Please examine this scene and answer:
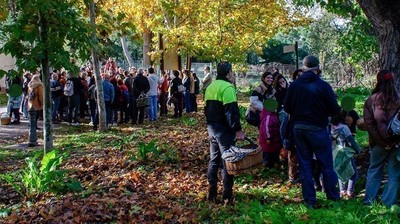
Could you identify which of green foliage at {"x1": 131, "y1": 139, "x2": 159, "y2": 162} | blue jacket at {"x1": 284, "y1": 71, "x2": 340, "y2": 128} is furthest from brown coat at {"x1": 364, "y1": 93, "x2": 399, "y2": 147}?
green foliage at {"x1": 131, "y1": 139, "x2": 159, "y2": 162}

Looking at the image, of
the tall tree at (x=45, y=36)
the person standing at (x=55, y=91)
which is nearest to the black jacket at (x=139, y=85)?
the person standing at (x=55, y=91)

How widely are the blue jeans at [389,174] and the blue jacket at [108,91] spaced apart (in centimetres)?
981

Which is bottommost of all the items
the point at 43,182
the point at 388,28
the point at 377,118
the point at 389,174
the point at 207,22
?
the point at 43,182

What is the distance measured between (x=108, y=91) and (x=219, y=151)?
8703 mm

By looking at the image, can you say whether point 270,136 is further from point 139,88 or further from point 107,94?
point 139,88

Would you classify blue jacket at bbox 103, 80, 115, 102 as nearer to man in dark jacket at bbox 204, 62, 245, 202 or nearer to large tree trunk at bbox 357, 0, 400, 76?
man in dark jacket at bbox 204, 62, 245, 202

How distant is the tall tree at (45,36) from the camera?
8.35 metres

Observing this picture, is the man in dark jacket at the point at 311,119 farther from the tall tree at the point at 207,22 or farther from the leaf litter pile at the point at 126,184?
the tall tree at the point at 207,22

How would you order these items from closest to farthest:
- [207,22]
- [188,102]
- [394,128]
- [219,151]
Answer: [394,128] → [219,151] → [188,102] → [207,22]

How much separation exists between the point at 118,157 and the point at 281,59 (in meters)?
44.9

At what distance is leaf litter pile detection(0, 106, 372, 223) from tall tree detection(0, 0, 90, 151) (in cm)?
201

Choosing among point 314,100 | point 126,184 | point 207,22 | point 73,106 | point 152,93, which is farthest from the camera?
point 207,22

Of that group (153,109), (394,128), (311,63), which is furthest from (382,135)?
(153,109)

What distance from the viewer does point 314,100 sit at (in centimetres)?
602
